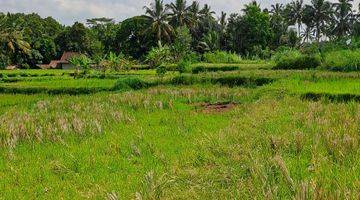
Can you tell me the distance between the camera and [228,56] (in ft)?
136

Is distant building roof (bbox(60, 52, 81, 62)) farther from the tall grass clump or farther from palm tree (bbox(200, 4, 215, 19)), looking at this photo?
the tall grass clump

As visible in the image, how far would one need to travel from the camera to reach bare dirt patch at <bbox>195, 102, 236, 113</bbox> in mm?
11484

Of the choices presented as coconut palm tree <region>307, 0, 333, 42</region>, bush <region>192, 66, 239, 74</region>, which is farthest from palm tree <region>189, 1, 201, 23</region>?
bush <region>192, 66, 239, 74</region>

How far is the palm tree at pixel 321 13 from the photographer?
65688mm

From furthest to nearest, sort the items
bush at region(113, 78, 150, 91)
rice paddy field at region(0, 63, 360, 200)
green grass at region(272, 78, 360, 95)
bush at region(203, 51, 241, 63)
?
bush at region(203, 51, 241, 63) → bush at region(113, 78, 150, 91) → green grass at region(272, 78, 360, 95) → rice paddy field at region(0, 63, 360, 200)

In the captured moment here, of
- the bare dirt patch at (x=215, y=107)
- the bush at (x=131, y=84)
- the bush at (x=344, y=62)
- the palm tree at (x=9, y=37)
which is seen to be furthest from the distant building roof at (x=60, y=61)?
the bare dirt patch at (x=215, y=107)

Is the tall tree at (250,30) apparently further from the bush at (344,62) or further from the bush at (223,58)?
the bush at (344,62)

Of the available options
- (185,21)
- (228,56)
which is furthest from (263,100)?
(185,21)

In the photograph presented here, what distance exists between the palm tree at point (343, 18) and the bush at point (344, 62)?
45.8 metres

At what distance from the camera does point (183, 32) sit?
49.9 metres

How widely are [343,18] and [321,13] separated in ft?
10.5

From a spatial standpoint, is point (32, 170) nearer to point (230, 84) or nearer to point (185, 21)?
point (230, 84)

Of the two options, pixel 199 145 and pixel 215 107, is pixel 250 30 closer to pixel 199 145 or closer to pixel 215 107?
pixel 215 107

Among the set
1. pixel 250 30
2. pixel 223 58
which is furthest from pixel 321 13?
pixel 223 58
